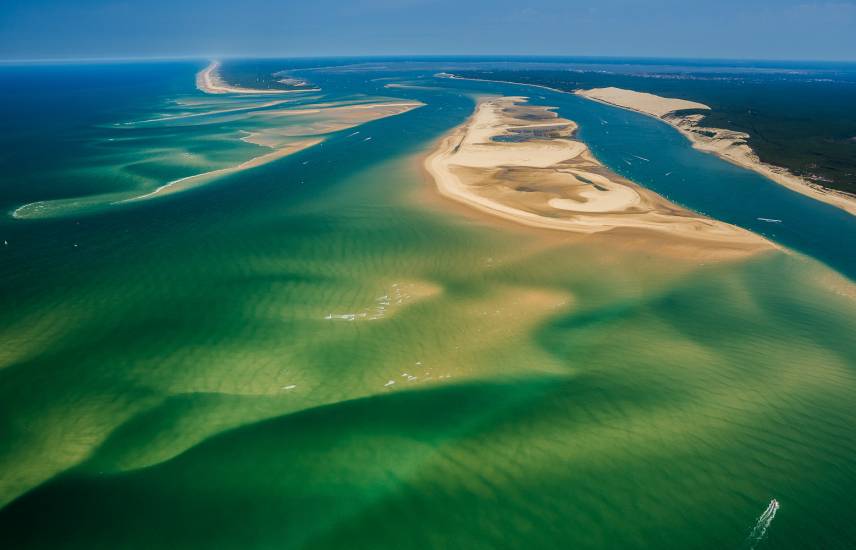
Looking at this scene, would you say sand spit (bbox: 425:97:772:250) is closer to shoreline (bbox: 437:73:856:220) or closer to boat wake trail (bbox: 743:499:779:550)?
shoreline (bbox: 437:73:856:220)

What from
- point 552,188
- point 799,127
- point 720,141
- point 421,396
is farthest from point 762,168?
point 421,396

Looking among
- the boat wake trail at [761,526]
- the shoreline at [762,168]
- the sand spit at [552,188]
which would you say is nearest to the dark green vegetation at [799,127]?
the shoreline at [762,168]

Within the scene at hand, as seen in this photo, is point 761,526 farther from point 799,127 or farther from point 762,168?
point 799,127

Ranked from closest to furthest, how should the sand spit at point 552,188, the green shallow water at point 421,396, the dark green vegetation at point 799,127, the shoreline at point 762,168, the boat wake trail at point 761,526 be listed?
1. the boat wake trail at point 761,526
2. the green shallow water at point 421,396
3. the sand spit at point 552,188
4. the shoreline at point 762,168
5. the dark green vegetation at point 799,127

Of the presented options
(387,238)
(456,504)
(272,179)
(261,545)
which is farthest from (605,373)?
(272,179)

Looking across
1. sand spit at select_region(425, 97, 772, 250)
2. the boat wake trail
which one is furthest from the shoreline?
the boat wake trail

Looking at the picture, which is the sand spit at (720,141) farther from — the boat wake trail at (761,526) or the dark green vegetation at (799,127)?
the boat wake trail at (761,526)
